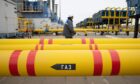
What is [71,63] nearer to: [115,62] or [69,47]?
[115,62]

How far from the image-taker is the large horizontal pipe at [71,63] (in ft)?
7.73

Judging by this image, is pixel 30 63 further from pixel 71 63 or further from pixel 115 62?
pixel 115 62

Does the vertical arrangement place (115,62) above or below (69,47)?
below

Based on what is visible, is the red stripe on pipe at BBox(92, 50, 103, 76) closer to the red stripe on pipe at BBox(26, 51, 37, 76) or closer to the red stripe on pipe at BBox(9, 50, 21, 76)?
the red stripe on pipe at BBox(26, 51, 37, 76)

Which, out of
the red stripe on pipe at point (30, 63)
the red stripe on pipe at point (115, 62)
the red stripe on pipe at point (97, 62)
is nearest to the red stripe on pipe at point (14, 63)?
the red stripe on pipe at point (30, 63)

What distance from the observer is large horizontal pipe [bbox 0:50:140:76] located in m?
2.36

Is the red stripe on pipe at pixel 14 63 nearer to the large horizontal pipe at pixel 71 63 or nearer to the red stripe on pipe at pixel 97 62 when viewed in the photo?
the large horizontal pipe at pixel 71 63

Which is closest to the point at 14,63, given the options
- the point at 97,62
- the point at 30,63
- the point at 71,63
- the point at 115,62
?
the point at 30,63

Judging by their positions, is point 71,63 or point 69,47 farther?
point 69,47

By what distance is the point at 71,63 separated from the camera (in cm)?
235

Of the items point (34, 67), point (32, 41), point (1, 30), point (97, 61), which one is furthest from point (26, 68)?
point (1, 30)

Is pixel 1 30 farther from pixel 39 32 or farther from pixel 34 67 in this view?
pixel 39 32

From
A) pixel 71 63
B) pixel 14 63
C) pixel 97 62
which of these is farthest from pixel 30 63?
pixel 97 62

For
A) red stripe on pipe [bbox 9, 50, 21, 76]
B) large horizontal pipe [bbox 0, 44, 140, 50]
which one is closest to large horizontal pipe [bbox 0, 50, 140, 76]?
red stripe on pipe [bbox 9, 50, 21, 76]
